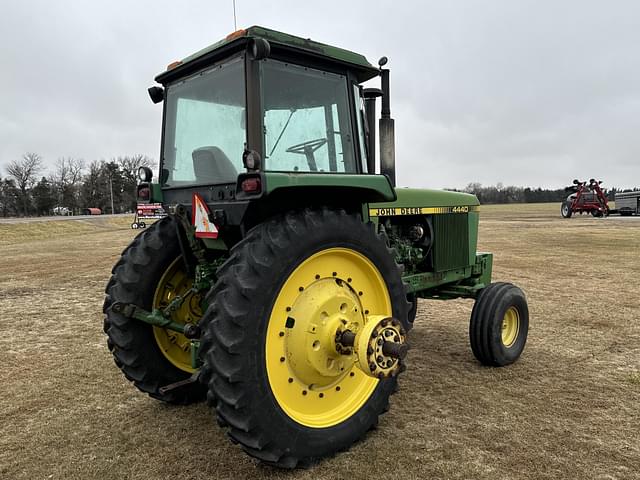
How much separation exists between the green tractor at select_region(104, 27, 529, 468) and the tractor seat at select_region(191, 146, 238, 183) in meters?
0.01

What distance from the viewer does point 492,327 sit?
4227 millimetres

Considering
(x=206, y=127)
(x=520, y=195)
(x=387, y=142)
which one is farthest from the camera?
(x=520, y=195)

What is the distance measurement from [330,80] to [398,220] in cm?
179

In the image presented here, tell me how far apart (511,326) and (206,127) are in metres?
3.33

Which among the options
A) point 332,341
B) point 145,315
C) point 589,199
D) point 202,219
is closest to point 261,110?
point 202,219

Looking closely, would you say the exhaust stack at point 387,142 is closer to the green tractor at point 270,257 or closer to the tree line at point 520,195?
the green tractor at point 270,257

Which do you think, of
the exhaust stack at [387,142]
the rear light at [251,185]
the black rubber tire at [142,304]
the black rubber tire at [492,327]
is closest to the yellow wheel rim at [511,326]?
the black rubber tire at [492,327]

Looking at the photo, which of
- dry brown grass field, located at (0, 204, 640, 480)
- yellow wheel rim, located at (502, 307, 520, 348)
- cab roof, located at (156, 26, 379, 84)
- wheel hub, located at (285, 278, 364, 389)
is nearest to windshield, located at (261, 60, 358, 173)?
cab roof, located at (156, 26, 379, 84)

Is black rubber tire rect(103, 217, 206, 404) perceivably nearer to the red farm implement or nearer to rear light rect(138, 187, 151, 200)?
rear light rect(138, 187, 151, 200)

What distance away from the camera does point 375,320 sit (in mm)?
2805

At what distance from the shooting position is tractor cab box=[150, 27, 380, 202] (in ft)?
9.30

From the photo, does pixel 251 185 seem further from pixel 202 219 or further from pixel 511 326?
pixel 511 326

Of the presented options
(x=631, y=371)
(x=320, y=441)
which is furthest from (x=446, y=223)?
(x=320, y=441)

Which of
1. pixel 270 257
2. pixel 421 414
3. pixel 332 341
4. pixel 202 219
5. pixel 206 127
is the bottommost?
pixel 421 414
